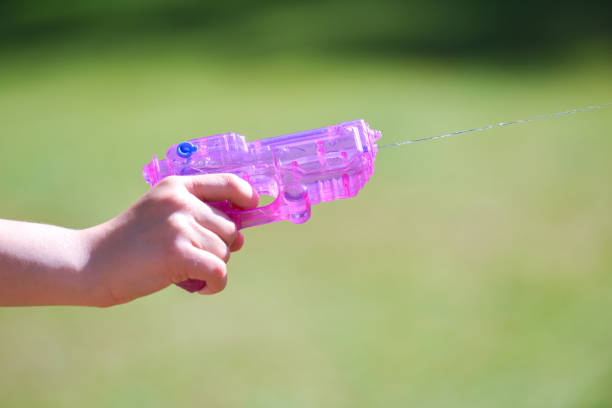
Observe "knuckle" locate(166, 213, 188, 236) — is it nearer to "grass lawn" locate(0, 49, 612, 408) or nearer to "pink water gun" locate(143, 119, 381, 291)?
"pink water gun" locate(143, 119, 381, 291)

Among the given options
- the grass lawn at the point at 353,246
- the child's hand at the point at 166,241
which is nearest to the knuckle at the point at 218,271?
the child's hand at the point at 166,241

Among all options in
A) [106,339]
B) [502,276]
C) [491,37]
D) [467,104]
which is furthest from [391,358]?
[491,37]

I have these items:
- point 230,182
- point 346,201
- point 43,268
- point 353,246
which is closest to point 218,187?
point 230,182

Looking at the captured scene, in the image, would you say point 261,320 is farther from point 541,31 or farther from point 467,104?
point 541,31

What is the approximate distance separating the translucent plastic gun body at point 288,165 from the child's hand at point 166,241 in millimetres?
22

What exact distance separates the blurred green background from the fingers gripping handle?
43cm

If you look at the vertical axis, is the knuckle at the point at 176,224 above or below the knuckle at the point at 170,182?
below

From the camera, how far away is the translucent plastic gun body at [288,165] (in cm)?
48

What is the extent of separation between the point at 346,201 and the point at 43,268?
2.54ft

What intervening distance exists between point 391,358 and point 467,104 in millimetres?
670

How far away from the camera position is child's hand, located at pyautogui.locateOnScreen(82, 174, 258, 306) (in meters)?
0.44

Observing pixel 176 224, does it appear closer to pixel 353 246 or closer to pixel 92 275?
pixel 92 275

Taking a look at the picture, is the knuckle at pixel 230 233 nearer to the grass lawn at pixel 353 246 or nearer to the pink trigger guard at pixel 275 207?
the pink trigger guard at pixel 275 207

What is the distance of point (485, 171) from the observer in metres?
1.22
